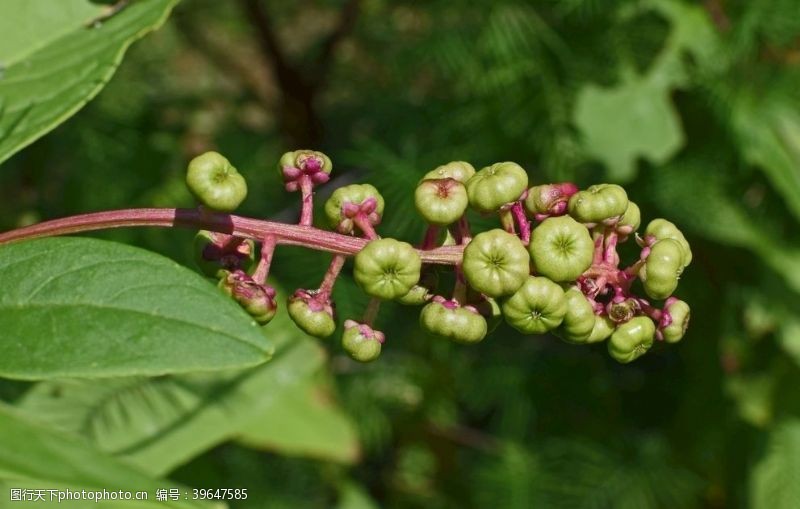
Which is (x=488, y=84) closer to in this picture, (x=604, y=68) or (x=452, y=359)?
(x=604, y=68)

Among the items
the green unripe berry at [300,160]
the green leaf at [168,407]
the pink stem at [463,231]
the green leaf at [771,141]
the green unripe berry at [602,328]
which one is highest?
the green unripe berry at [300,160]

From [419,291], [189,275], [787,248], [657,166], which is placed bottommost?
[787,248]

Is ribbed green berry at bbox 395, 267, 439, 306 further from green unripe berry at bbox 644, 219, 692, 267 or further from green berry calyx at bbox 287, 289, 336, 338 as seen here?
green unripe berry at bbox 644, 219, 692, 267

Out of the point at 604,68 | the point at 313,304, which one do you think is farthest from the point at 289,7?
the point at 313,304

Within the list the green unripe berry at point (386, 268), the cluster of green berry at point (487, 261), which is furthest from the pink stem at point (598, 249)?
the green unripe berry at point (386, 268)

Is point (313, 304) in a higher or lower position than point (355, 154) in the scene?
higher

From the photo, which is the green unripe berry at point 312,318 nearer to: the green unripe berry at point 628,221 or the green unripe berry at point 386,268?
the green unripe berry at point 386,268

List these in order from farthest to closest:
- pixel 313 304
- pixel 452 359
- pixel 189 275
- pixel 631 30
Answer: pixel 452 359 < pixel 631 30 < pixel 313 304 < pixel 189 275
